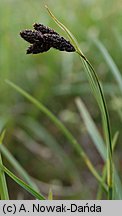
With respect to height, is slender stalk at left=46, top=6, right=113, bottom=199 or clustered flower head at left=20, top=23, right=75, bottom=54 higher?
clustered flower head at left=20, top=23, right=75, bottom=54

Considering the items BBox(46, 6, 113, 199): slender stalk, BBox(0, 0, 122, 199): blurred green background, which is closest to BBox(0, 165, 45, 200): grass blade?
BBox(46, 6, 113, 199): slender stalk

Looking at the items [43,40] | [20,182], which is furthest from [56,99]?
[43,40]

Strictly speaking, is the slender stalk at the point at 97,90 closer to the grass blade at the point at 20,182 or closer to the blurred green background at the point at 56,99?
the grass blade at the point at 20,182

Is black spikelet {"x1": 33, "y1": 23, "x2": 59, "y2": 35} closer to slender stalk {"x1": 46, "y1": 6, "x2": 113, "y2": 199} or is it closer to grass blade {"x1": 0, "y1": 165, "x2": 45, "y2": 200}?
slender stalk {"x1": 46, "y1": 6, "x2": 113, "y2": 199}

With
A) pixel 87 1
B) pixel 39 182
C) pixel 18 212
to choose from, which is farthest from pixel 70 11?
pixel 18 212

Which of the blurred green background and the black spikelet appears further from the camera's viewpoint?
the blurred green background

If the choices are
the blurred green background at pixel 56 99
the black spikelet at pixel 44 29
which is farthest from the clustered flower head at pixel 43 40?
the blurred green background at pixel 56 99

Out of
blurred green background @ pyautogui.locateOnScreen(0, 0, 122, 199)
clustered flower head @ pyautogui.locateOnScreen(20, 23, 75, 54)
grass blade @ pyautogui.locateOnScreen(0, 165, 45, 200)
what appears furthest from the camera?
blurred green background @ pyautogui.locateOnScreen(0, 0, 122, 199)

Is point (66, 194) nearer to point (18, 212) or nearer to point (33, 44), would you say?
point (18, 212)
